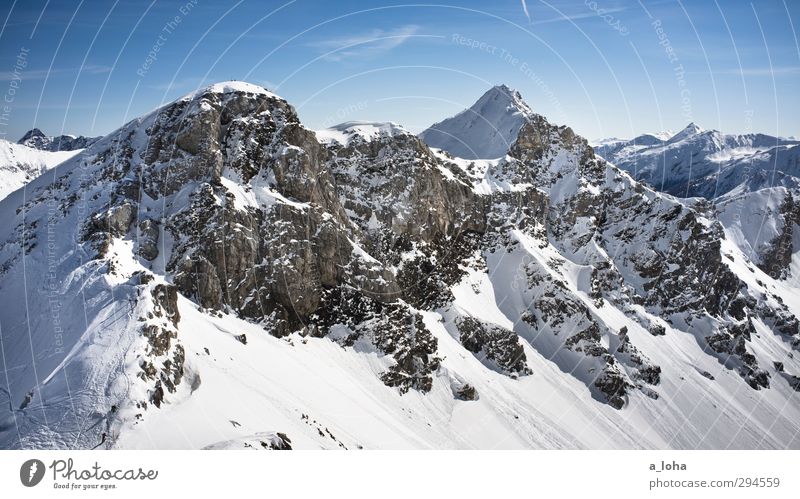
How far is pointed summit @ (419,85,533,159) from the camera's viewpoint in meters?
140

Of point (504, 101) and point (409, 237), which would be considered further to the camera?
point (504, 101)

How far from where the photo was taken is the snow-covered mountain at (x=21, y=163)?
423 feet

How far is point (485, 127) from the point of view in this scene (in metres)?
151

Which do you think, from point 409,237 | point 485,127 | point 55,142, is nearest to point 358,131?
point 409,237

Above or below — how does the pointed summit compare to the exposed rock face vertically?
above

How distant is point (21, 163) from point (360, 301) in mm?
110590

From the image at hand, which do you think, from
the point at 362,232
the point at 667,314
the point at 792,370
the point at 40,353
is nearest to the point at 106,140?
the point at 362,232

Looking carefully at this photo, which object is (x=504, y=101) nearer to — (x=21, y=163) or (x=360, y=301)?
(x=360, y=301)

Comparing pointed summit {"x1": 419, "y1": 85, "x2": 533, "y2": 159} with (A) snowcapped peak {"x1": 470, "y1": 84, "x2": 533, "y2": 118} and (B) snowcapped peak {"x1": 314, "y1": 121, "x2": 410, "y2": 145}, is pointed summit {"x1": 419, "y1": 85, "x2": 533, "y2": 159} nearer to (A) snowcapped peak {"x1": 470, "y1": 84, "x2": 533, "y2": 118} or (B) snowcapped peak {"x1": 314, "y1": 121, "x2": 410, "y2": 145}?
(A) snowcapped peak {"x1": 470, "y1": 84, "x2": 533, "y2": 118}

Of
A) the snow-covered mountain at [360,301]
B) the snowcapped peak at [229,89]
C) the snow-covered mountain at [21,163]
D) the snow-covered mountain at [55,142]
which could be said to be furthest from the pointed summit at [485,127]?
the snow-covered mountain at [55,142]

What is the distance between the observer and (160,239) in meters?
72.1
